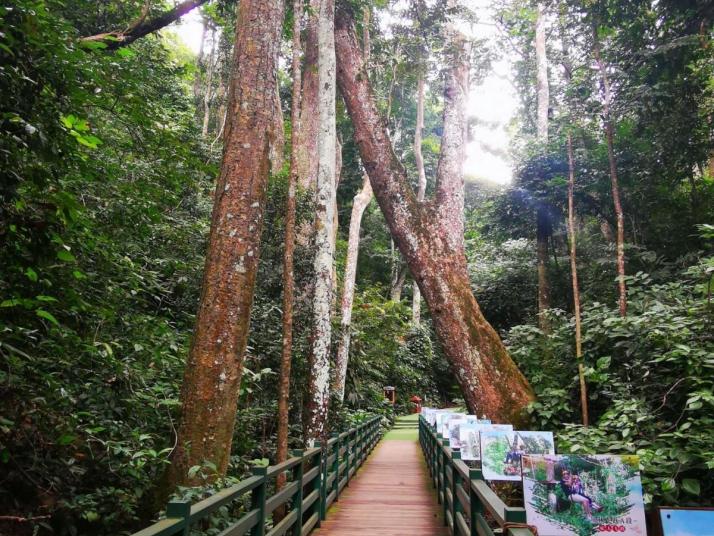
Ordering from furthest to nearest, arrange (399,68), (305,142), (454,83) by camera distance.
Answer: (305,142)
(399,68)
(454,83)

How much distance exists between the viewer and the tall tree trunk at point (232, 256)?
3.68 metres

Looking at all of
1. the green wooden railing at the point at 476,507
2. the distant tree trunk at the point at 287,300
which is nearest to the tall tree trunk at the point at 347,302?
the distant tree trunk at the point at 287,300

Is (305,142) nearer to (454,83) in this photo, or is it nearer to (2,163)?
(454,83)

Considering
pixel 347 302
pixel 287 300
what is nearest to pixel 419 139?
pixel 347 302

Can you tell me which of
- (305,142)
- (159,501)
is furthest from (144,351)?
(305,142)

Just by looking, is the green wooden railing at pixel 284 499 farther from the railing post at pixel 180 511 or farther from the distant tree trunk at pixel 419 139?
the distant tree trunk at pixel 419 139

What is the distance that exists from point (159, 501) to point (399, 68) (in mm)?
10412

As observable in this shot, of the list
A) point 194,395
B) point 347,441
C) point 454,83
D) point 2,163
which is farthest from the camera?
point 454,83

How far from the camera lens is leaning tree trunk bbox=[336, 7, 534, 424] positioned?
7.20 meters

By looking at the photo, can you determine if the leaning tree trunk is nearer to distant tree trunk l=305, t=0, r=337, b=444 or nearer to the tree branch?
distant tree trunk l=305, t=0, r=337, b=444

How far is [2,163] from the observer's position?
2408mm

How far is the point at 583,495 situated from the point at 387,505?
3371 millimetres

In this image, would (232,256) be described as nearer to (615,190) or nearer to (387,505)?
(387,505)

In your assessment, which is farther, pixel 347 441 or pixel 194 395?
pixel 347 441
